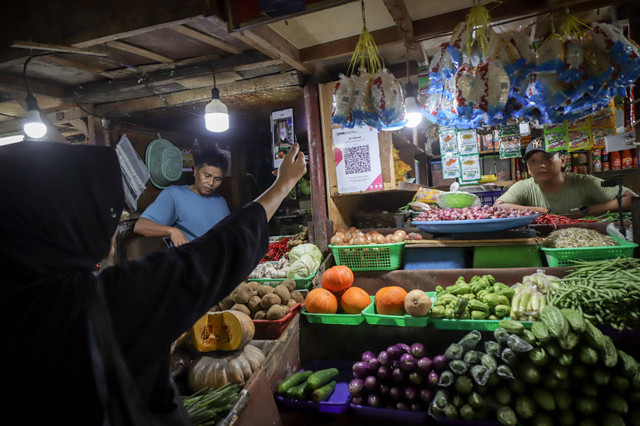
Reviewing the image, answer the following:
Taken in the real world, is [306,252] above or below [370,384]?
above

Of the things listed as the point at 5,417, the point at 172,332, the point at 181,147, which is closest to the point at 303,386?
the point at 172,332

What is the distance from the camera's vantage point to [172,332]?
106 cm

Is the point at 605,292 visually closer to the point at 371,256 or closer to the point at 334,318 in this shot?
the point at 371,256

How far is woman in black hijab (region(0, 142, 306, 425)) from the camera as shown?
0.88 meters

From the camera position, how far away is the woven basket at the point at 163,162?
492 centimetres

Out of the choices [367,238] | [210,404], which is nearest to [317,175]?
[367,238]

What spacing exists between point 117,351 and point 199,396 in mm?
1263

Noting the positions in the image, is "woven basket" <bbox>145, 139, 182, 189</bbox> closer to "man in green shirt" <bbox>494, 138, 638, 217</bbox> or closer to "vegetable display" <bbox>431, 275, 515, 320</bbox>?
"vegetable display" <bbox>431, 275, 515, 320</bbox>

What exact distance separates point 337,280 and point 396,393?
99cm

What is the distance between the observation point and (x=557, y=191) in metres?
4.21

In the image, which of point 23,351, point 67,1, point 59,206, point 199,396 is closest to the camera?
point 23,351

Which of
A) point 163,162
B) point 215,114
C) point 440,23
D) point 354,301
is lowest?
point 354,301

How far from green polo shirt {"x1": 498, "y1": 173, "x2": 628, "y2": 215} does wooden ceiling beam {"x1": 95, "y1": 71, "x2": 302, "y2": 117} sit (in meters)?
3.05

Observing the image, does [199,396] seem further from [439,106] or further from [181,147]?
[181,147]
